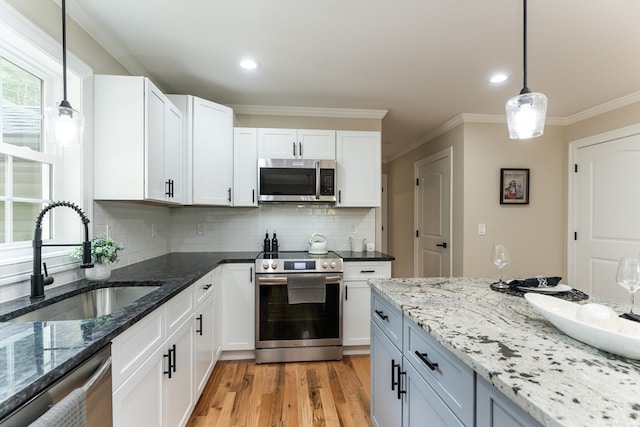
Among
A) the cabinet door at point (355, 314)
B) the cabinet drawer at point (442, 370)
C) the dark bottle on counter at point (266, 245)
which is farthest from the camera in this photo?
the dark bottle on counter at point (266, 245)

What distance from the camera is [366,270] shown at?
278 cm

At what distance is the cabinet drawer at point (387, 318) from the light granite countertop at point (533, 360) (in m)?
0.10

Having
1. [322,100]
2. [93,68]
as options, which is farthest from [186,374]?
[322,100]

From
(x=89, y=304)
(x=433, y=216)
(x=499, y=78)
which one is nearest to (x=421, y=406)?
(x=89, y=304)

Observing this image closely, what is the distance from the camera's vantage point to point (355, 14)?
1720 millimetres

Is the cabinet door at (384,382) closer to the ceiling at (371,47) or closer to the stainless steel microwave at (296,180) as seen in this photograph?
the stainless steel microwave at (296,180)

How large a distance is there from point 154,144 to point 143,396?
150cm

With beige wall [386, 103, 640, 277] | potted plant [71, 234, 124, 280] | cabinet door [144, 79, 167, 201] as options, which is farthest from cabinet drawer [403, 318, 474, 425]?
beige wall [386, 103, 640, 277]

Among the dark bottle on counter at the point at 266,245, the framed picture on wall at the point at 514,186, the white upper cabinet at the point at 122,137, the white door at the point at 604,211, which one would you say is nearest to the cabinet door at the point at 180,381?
the white upper cabinet at the point at 122,137

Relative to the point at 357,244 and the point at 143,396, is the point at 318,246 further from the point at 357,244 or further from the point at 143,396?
the point at 143,396

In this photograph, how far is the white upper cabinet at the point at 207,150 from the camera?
2.57 m

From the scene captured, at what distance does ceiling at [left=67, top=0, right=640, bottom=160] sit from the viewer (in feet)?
5.52

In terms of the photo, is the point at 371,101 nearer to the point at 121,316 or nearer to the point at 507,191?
the point at 507,191

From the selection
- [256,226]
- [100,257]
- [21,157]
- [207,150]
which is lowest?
[100,257]
